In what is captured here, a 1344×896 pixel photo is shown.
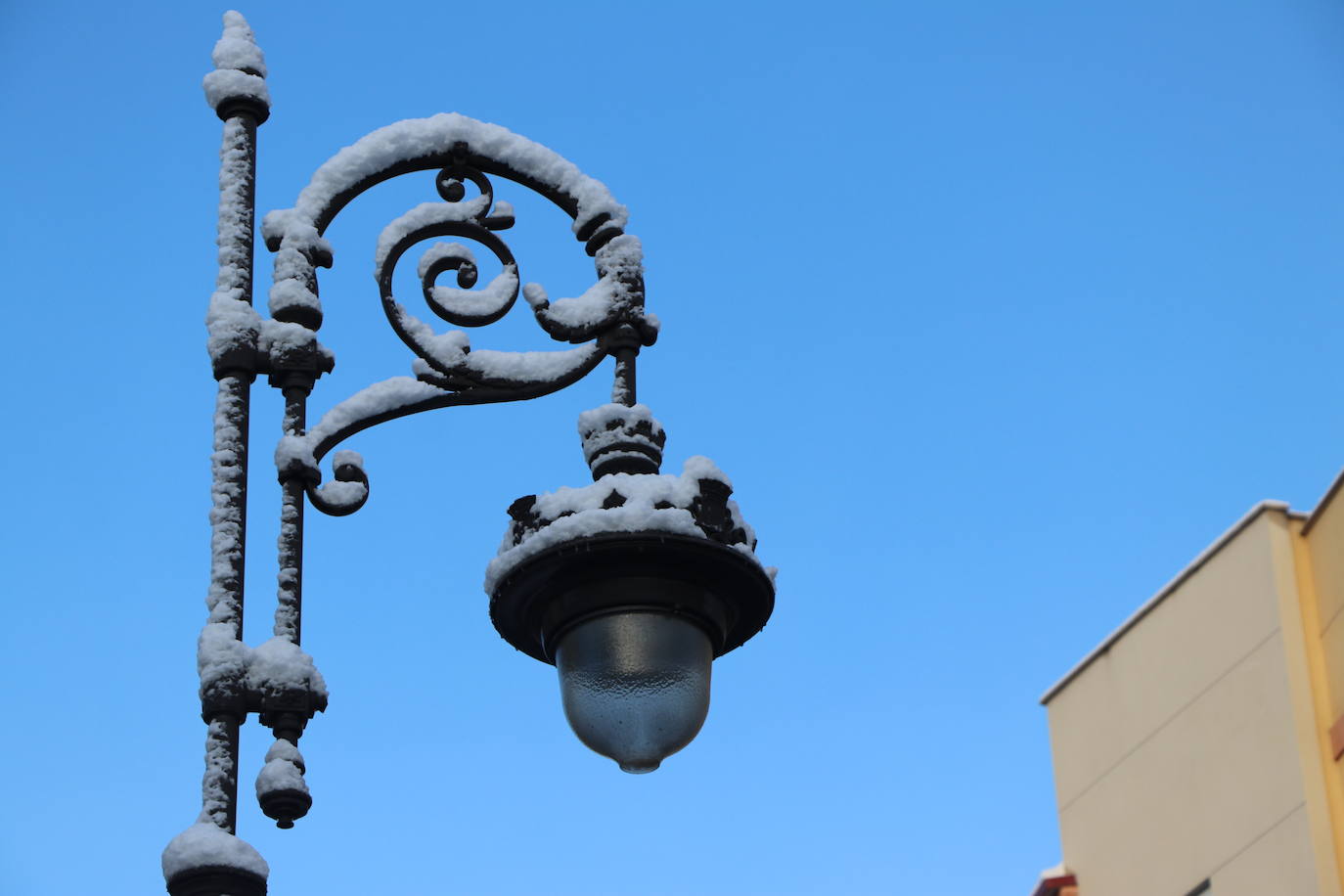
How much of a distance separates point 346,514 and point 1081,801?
17.1 meters

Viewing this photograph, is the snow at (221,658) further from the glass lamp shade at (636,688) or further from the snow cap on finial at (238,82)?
the snow cap on finial at (238,82)

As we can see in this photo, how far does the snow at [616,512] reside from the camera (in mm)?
4680

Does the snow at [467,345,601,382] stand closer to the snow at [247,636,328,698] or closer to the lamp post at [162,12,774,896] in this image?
the lamp post at [162,12,774,896]

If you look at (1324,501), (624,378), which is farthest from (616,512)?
(1324,501)

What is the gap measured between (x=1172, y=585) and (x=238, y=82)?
15365mm

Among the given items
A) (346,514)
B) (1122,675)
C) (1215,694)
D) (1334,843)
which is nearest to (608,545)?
(346,514)

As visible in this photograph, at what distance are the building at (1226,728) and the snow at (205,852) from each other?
1399 cm

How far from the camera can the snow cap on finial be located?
5273mm

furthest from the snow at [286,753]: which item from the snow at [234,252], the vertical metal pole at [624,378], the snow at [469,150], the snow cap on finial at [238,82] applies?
the snow cap on finial at [238,82]

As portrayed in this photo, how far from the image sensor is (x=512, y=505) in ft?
16.1

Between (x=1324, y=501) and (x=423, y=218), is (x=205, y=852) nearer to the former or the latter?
(x=423, y=218)

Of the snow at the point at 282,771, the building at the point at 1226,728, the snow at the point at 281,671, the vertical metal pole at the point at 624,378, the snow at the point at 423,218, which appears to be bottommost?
the snow at the point at 282,771

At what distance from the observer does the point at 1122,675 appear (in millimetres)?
20000

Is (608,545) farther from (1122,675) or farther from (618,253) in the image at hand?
(1122,675)
